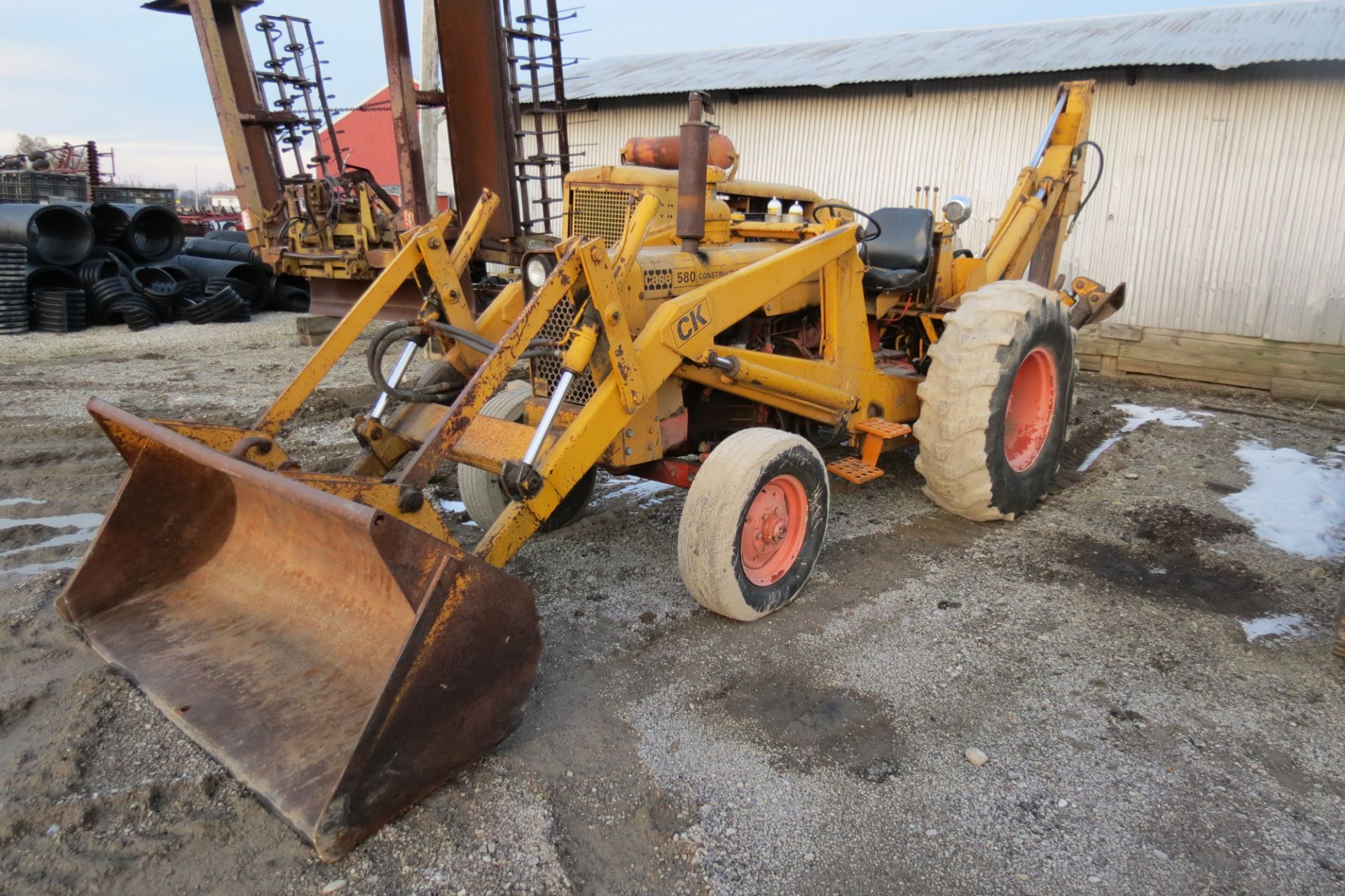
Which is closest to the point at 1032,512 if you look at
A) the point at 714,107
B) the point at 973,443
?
the point at 973,443

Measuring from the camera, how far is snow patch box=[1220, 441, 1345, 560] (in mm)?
4688

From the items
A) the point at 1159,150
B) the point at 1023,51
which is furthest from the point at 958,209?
the point at 1023,51

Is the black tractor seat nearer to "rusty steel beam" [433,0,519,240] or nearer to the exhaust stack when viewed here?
the exhaust stack

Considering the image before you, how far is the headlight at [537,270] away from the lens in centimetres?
377

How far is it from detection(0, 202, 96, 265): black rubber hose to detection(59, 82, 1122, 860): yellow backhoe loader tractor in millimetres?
10447

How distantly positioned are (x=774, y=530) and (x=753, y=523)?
14 cm

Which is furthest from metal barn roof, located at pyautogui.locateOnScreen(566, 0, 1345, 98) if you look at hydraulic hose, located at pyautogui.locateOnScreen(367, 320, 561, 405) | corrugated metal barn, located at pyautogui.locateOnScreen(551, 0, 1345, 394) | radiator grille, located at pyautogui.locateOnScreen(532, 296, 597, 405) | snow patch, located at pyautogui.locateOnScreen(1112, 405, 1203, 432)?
hydraulic hose, located at pyautogui.locateOnScreen(367, 320, 561, 405)

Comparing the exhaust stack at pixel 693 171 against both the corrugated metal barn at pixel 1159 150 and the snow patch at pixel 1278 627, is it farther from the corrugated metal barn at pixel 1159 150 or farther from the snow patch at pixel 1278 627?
the corrugated metal barn at pixel 1159 150

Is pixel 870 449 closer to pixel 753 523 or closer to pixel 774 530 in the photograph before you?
pixel 774 530

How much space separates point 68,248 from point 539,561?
11.4 metres

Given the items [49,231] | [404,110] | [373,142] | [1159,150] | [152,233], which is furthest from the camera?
[373,142]

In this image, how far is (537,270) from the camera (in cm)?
382

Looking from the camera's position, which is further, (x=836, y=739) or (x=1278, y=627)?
(x=1278, y=627)

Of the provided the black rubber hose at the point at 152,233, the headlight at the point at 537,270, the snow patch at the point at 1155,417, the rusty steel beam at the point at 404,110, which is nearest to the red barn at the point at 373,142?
the black rubber hose at the point at 152,233
